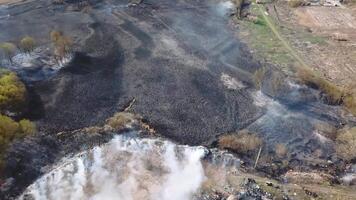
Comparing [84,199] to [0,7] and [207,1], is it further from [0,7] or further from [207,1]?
[207,1]

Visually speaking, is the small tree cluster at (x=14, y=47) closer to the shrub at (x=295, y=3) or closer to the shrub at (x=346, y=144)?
the shrub at (x=346, y=144)

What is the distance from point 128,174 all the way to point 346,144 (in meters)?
19.4

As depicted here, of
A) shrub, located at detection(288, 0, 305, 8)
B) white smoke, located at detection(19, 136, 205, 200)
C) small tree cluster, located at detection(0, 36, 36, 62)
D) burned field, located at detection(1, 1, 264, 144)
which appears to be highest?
shrub, located at detection(288, 0, 305, 8)

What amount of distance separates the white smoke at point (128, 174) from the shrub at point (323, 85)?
16.0 metres

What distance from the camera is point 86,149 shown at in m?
36.9

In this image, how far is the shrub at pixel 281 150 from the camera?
3797 centimetres

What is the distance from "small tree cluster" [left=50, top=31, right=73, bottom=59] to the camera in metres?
47.9

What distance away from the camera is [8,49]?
46.3 metres

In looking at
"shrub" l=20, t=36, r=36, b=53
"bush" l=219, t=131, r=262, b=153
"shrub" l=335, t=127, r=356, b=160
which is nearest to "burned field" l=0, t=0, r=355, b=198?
"shrub" l=335, t=127, r=356, b=160

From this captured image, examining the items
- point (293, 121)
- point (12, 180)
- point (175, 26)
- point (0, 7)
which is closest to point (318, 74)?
point (293, 121)

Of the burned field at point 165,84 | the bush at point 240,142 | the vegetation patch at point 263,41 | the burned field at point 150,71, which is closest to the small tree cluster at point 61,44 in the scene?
the burned field at point 165,84

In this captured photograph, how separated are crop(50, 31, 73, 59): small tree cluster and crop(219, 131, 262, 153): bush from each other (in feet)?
67.3

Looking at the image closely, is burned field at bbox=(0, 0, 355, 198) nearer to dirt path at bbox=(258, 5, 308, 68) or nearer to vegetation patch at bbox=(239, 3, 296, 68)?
vegetation patch at bbox=(239, 3, 296, 68)

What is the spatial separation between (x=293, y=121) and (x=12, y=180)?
25342mm
